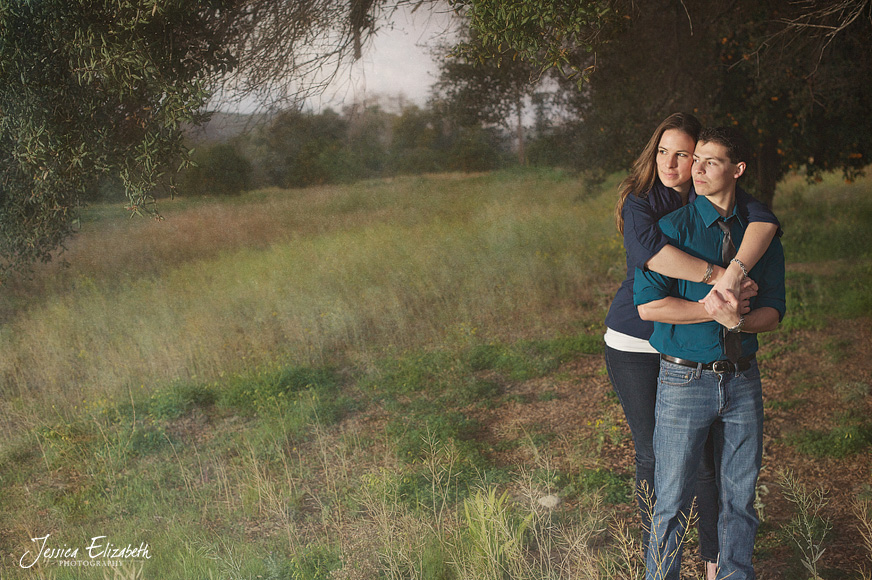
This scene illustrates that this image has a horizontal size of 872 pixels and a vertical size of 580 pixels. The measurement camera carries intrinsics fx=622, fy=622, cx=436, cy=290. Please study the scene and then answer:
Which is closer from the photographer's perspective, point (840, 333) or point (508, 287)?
point (840, 333)

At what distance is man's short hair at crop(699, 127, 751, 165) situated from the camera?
7.89 feet

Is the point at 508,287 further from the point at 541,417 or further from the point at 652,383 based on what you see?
the point at 652,383

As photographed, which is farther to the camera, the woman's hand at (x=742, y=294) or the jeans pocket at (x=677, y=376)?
the jeans pocket at (x=677, y=376)

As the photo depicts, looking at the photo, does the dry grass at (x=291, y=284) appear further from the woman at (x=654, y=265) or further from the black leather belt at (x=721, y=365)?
the black leather belt at (x=721, y=365)

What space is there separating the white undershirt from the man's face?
69cm

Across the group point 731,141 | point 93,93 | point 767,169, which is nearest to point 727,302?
point 731,141

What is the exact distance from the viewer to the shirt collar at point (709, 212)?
2.45m

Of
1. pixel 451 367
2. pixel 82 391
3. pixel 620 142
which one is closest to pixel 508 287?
pixel 451 367

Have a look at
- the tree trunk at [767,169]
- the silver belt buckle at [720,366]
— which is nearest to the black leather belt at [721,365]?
the silver belt buckle at [720,366]

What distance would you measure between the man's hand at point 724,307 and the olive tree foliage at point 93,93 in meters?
3.03

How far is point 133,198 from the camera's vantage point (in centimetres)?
388

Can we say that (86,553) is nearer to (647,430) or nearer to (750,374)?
(647,430)

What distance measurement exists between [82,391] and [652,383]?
16.2ft

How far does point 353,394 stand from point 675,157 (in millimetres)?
4320
